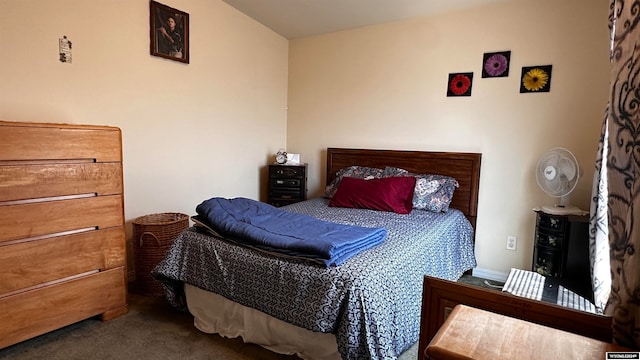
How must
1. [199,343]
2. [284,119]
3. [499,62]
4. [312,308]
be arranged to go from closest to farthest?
[312,308], [199,343], [499,62], [284,119]

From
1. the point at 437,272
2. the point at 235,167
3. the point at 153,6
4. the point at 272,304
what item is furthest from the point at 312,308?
the point at 153,6

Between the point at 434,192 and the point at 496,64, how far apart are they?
1.25 meters

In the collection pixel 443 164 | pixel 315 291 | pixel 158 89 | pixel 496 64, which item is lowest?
pixel 315 291

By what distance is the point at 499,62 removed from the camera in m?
3.02

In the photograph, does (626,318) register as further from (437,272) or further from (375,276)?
(437,272)

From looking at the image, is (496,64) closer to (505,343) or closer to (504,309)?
(504,309)

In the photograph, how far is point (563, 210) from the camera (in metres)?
2.58

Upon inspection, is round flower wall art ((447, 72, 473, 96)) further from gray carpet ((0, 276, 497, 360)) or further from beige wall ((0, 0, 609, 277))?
gray carpet ((0, 276, 497, 360))

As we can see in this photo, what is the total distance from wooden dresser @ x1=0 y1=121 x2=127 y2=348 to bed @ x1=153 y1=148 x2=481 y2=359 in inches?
15.1

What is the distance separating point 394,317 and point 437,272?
775mm

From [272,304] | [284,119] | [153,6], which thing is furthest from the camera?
[284,119]

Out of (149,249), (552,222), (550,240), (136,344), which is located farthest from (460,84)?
(136,344)

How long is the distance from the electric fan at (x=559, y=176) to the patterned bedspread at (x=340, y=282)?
977mm

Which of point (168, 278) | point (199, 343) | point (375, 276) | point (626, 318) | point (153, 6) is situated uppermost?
point (153, 6)
